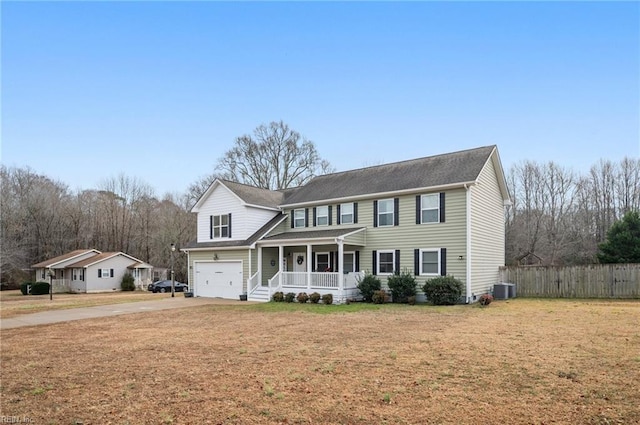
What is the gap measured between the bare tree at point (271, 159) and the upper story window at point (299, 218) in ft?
55.7

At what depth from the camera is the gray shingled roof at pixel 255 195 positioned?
23.8 m

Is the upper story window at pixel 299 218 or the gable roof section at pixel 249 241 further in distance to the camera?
the upper story window at pixel 299 218

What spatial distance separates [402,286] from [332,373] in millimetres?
12140

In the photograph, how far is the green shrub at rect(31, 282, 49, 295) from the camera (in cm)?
3416

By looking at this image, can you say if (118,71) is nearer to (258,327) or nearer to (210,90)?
(210,90)

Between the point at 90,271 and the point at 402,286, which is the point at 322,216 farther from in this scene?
the point at 90,271

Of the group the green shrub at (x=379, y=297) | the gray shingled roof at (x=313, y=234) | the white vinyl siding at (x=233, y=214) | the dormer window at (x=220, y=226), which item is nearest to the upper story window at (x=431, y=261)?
the green shrub at (x=379, y=297)

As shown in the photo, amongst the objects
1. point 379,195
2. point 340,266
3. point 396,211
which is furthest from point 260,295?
point 396,211

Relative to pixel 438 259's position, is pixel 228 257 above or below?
below

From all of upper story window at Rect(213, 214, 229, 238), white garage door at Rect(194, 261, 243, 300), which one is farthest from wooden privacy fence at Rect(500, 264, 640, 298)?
upper story window at Rect(213, 214, 229, 238)

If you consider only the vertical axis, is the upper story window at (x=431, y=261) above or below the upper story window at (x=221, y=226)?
below

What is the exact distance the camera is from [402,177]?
68.1ft

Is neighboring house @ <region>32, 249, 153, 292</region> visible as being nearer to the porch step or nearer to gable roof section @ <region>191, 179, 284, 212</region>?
gable roof section @ <region>191, 179, 284, 212</region>

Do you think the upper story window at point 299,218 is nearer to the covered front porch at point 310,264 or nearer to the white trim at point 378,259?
the covered front porch at point 310,264
